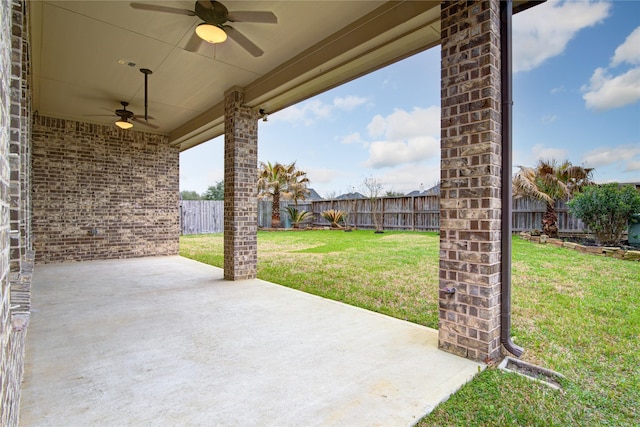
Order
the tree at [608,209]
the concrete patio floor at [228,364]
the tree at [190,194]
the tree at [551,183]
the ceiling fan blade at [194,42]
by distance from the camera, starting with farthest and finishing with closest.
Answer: the tree at [190,194]
the tree at [551,183]
the tree at [608,209]
the ceiling fan blade at [194,42]
the concrete patio floor at [228,364]

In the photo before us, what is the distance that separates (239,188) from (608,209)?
25.0 feet

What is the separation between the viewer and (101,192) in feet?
24.2

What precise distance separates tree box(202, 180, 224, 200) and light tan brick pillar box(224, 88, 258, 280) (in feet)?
81.0

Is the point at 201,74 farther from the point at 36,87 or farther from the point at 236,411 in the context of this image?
the point at 236,411

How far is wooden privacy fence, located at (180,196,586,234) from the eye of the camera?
993cm

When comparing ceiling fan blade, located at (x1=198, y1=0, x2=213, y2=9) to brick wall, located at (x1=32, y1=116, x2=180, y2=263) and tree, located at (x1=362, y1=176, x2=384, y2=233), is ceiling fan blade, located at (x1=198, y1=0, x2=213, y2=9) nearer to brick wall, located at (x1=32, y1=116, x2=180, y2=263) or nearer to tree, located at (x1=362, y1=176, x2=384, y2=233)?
brick wall, located at (x1=32, y1=116, x2=180, y2=263)

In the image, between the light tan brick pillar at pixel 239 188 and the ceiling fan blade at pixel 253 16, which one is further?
the light tan brick pillar at pixel 239 188

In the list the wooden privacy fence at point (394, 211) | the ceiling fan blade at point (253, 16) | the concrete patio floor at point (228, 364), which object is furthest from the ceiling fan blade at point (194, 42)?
the wooden privacy fence at point (394, 211)

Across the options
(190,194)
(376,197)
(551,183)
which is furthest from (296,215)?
(190,194)

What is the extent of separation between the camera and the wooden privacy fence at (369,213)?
32.6ft

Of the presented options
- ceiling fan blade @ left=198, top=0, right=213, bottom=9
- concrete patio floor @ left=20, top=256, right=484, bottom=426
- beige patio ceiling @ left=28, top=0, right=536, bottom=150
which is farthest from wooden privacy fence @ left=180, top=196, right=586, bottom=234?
ceiling fan blade @ left=198, top=0, right=213, bottom=9

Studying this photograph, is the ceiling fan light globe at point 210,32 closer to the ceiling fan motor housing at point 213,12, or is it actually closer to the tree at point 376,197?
the ceiling fan motor housing at point 213,12

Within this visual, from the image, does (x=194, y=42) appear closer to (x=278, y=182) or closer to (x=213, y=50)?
(x=213, y=50)

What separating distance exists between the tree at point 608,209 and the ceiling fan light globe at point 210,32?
26.5ft
